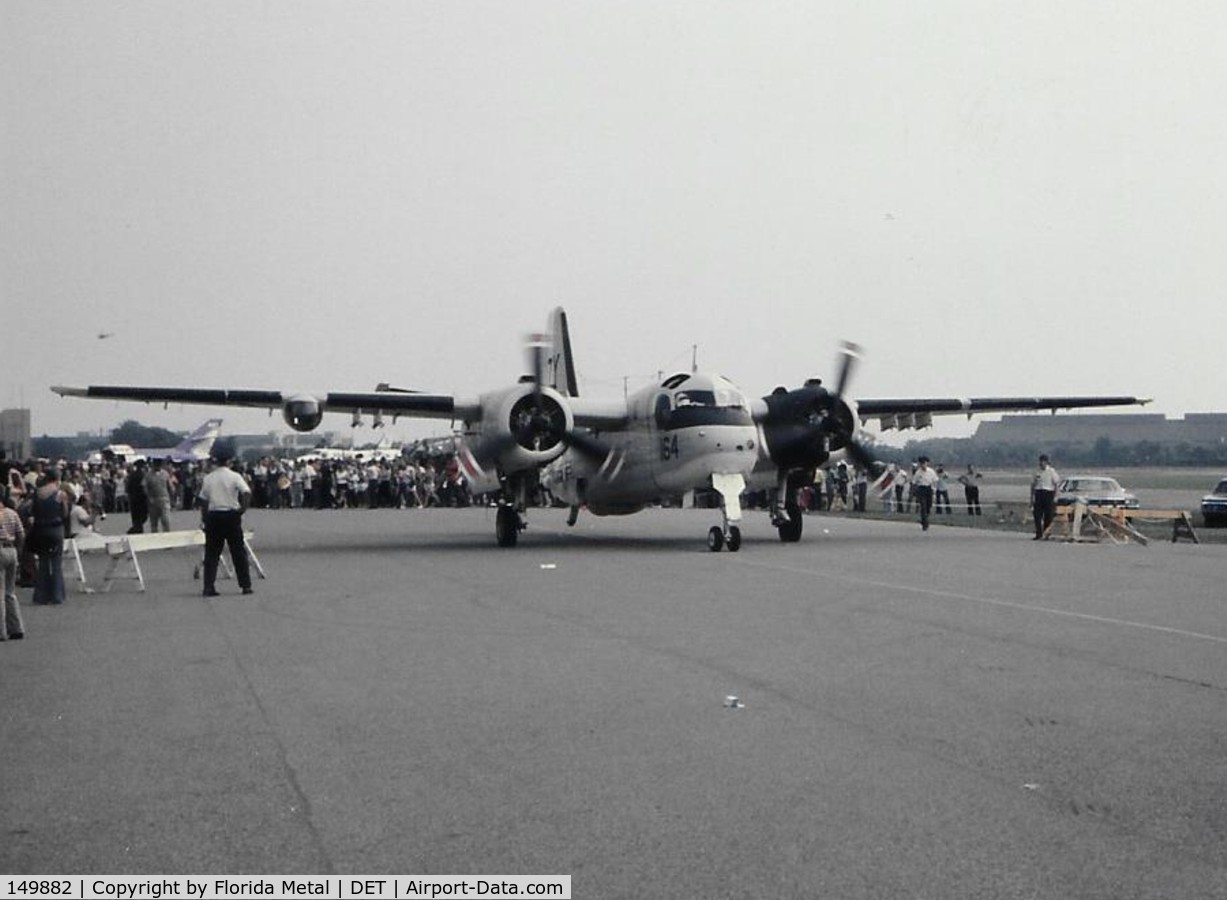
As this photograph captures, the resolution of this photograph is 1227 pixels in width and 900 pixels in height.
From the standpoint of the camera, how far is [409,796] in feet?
22.9

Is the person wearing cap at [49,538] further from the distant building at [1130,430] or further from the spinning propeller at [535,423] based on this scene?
the distant building at [1130,430]

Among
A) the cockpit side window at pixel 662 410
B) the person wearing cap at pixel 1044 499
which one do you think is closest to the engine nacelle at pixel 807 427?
the cockpit side window at pixel 662 410

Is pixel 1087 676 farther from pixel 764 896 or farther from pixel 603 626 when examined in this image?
pixel 764 896

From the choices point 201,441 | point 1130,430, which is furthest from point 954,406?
point 1130,430

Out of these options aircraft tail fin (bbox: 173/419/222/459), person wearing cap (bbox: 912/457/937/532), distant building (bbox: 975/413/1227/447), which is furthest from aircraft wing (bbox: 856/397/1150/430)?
distant building (bbox: 975/413/1227/447)

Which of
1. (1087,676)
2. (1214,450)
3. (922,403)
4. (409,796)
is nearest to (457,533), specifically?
(922,403)

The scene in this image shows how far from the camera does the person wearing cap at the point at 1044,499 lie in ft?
95.2

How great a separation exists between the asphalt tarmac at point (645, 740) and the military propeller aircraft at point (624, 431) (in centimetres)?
886

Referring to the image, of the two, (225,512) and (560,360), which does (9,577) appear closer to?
(225,512)

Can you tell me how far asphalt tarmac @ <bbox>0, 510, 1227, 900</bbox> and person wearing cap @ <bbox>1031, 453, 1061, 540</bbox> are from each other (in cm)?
1133

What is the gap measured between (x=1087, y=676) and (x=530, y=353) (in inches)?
723

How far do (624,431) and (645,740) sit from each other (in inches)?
782

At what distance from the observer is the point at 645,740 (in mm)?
8383

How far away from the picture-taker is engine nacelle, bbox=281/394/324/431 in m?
28.0
